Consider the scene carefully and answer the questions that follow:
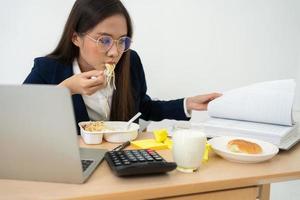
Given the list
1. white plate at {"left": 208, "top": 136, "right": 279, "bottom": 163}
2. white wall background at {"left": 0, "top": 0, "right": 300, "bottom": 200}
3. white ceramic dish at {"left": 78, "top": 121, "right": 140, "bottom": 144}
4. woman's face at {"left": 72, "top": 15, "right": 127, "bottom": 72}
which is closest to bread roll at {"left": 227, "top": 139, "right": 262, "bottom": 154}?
white plate at {"left": 208, "top": 136, "right": 279, "bottom": 163}

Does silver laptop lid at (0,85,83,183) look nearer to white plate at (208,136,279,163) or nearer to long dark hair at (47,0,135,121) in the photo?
white plate at (208,136,279,163)

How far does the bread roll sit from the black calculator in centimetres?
22

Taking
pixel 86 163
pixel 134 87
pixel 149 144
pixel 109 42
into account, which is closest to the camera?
pixel 86 163

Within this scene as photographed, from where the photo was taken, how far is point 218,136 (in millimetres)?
954

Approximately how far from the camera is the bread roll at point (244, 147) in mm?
803

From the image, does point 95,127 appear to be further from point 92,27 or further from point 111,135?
point 92,27

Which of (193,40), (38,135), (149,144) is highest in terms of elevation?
(193,40)

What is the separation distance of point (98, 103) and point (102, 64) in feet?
0.68

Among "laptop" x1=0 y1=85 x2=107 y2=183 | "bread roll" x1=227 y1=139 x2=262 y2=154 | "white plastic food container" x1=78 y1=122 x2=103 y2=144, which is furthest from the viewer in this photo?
"white plastic food container" x1=78 y1=122 x2=103 y2=144

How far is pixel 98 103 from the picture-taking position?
1.37m

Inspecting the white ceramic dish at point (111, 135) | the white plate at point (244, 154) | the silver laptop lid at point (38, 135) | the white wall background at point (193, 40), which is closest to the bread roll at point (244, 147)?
the white plate at point (244, 154)

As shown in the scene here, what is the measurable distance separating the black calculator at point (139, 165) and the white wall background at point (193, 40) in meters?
1.25

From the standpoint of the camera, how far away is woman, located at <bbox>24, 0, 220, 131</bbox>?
1.19m

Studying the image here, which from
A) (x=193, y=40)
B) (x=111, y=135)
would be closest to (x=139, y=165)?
(x=111, y=135)
